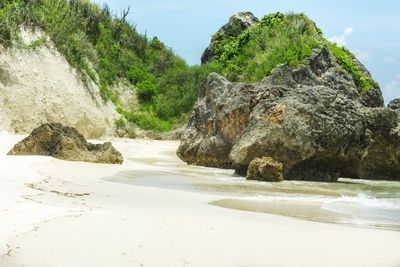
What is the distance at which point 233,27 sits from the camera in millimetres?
28781

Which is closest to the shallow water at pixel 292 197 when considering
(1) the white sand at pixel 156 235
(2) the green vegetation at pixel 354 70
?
(1) the white sand at pixel 156 235

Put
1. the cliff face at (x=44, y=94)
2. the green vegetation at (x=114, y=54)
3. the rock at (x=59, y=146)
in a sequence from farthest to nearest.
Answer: the green vegetation at (x=114, y=54)
the cliff face at (x=44, y=94)
the rock at (x=59, y=146)

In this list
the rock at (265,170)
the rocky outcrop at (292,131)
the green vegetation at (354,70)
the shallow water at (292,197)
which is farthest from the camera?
the green vegetation at (354,70)

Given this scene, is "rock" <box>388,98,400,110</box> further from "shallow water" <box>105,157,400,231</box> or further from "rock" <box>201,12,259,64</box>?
"rock" <box>201,12,259,64</box>

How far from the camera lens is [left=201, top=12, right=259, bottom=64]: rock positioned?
93.7ft

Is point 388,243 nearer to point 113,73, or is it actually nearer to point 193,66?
point 113,73

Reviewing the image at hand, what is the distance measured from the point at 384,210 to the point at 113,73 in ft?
59.5

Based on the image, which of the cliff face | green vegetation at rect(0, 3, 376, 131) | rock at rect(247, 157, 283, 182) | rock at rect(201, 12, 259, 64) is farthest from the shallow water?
rock at rect(201, 12, 259, 64)

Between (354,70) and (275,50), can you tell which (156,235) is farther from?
(354,70)

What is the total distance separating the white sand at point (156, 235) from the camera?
337 cm

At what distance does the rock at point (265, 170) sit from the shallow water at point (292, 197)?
0.22 m

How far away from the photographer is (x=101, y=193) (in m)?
6.39

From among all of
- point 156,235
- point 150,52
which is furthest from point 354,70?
point 156,235

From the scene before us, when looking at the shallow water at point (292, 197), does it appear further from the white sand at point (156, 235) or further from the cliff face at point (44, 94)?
the cliff face at point (44, 94)
